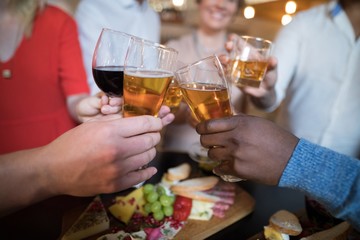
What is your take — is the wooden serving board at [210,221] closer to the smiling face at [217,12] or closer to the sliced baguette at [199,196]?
the sliced baguette at [199,196]

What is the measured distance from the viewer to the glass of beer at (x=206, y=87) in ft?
2.97

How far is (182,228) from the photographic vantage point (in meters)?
1.19

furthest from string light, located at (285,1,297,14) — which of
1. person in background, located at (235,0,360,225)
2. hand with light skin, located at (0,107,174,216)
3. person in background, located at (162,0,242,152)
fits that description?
hand with light skin, located at (0,107,174,216)

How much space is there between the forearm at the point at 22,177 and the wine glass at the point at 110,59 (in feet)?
1.12

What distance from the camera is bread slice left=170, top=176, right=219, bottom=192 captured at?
139 centimetres

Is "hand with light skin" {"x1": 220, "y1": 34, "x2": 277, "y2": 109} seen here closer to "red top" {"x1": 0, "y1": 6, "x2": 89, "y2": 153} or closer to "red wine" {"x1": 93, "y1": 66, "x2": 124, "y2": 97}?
"red wine" {"x1": 93, "y1": 66, "x2": 124, "y2": 97}

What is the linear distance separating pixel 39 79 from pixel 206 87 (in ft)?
4.24

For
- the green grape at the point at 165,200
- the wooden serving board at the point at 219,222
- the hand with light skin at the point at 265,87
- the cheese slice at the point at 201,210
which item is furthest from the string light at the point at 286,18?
the green grape at the point at 165,200

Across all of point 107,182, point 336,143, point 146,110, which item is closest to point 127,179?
point 107,182

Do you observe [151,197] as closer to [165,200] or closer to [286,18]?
[165,200]

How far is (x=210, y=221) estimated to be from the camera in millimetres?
1240

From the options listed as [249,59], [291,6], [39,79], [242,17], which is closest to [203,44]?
[249,59]

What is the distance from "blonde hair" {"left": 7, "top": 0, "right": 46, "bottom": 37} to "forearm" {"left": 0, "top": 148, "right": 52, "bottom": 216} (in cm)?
119

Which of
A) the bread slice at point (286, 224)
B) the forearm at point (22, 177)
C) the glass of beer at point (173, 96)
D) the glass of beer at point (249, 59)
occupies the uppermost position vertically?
the glass of beer at point (249, 59)
